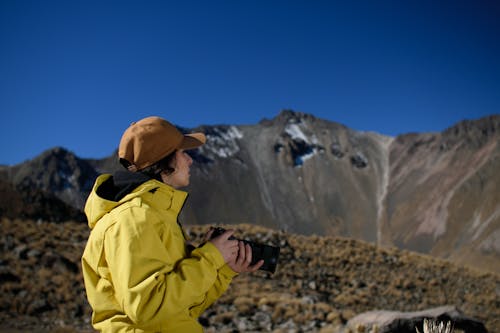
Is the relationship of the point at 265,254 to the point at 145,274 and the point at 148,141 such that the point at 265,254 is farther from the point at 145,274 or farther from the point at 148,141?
the point at 148,141

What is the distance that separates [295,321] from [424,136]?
9477 cm

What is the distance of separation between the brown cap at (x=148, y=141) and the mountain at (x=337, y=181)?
60737 millimetres

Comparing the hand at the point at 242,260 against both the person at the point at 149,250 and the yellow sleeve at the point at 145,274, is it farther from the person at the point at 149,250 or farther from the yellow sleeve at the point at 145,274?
the yellow sleeve at the point at 145,274

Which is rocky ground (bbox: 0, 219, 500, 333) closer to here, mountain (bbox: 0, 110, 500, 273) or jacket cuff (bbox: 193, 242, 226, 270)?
jacket cuff (bbox: 193, 242, 226, 270)

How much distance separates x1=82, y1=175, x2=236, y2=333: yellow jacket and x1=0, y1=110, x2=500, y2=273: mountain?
60767mm

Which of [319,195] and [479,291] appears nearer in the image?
[479,291]

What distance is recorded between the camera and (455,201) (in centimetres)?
6606

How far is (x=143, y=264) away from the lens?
73.1 inches

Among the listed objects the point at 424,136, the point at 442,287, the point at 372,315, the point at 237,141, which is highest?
the point at 424,136

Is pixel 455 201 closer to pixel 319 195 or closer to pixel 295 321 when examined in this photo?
pixel 319 195

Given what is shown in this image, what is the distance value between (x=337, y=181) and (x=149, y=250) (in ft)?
285

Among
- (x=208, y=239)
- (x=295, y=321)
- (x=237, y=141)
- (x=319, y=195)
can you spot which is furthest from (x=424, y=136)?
(x=208, y=239)

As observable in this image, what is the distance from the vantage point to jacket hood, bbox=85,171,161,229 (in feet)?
6.79

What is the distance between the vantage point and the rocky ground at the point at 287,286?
1017 cm
